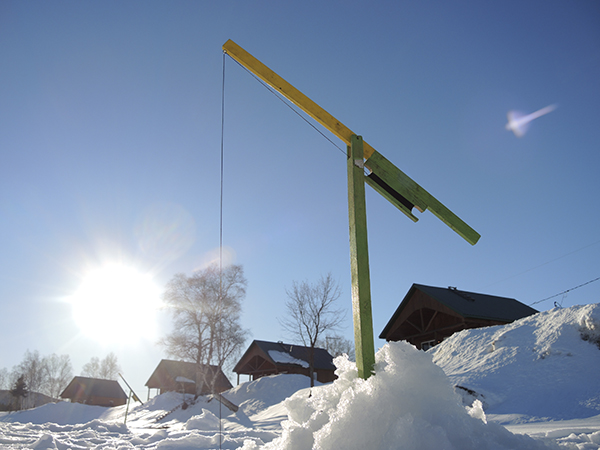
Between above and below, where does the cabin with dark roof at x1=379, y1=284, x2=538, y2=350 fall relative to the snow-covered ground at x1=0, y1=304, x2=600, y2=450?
above

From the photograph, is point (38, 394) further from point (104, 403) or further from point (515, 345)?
point (515, 345)

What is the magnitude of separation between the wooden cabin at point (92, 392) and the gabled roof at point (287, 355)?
86.1 ft

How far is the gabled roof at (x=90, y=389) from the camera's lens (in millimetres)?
46125

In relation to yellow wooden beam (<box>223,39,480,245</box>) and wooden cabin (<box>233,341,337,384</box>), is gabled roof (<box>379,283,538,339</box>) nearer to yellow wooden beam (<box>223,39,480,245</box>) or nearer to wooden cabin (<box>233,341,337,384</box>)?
wooden cabin (<box>233,341,337,384</box>)

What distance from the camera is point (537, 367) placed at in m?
7.58

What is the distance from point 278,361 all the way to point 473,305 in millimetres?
15448

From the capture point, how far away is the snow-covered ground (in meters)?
2.52

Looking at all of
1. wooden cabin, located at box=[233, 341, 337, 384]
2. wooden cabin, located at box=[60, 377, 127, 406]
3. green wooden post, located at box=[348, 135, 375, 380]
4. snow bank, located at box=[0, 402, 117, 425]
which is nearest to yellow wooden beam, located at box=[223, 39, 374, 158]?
green wooden post, located at box=[348, 135, 375, 380]

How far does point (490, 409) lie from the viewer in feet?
21.7

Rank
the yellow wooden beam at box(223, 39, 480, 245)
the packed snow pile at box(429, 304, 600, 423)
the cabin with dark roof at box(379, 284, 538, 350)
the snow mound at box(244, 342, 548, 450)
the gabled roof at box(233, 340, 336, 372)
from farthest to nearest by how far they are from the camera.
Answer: the gabled roof at box(233, 340, 336, 372)
the cabin with dark roof at box(379, 284, 538, 350)
the packed snow pile at box(429, 304, 600, 423)
the yellow wooden beam at box(223, 39, 480, 245)
the snow mound at box(244, 342, 548, 450)

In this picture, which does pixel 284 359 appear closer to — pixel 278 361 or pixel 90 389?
pixel 278 361

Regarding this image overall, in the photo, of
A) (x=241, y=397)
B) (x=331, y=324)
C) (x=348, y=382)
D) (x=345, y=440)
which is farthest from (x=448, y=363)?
(x=241, y=397)

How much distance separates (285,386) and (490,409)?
17323 millimetres

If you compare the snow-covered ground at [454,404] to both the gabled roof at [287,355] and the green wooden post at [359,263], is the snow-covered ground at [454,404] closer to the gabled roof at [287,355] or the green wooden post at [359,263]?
the green wooden post at [359,263]
